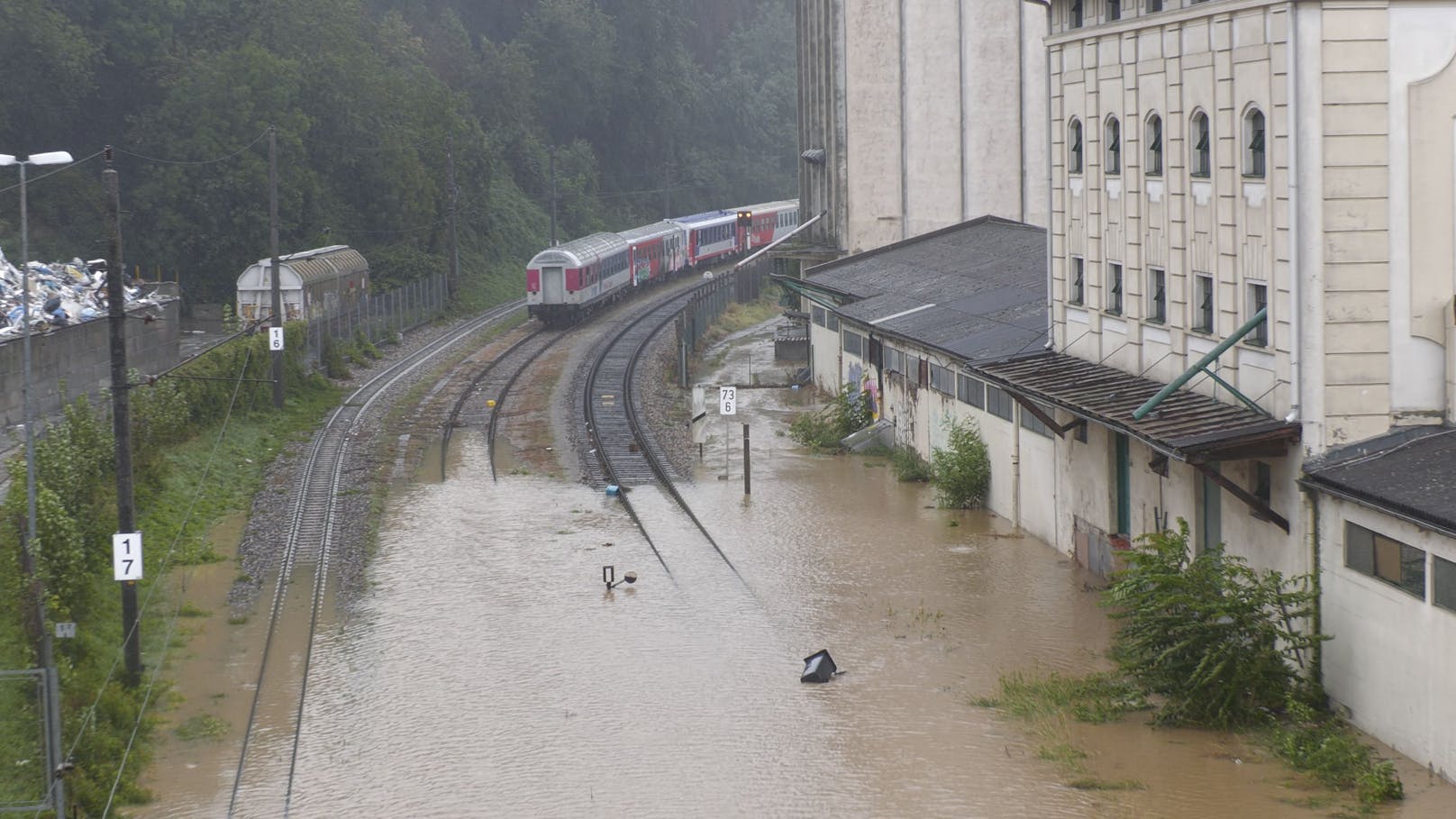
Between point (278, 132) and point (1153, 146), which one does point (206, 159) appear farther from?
point (1153, 146)

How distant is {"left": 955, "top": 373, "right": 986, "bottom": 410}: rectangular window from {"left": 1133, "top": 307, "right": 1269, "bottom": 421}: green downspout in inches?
329

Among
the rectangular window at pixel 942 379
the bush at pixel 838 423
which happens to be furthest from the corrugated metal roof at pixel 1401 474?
the bush at pixel 838 423

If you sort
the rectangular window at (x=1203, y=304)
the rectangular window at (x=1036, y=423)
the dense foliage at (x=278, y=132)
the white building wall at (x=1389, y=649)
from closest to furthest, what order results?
the white building wall at (x=1389, y=649) < the rectangular window at (x=1203, y=304) < the rectangular window at (x=1036, y=423) < the dense foliage at (x=278, y=132)

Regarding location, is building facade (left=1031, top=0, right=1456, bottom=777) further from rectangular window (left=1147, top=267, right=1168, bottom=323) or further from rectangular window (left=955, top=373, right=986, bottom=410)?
rectangular window (left=955, top=373, right=986, bottom=410)

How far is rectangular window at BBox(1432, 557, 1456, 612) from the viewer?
13.6 meters

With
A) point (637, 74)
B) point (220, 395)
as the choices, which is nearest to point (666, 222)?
point (637, 74)

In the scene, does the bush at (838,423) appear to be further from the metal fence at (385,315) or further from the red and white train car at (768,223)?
the red and white train car at (768,223)

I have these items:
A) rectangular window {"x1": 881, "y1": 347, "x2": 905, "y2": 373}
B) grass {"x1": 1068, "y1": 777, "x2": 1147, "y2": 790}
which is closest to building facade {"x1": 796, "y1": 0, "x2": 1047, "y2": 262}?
rectangular window {"x1": 881, "y1": 347, "x2": 905, "y2": 373}

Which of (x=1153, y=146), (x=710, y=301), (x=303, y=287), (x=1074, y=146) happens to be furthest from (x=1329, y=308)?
(x=710, y=301)

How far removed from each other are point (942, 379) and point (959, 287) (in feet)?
19.2

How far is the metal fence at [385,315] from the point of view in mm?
45469

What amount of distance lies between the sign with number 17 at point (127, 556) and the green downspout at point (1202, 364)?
11.1 metres

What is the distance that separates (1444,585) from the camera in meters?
13.7

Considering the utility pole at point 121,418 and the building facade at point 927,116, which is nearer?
the utility pole at point 121,418
